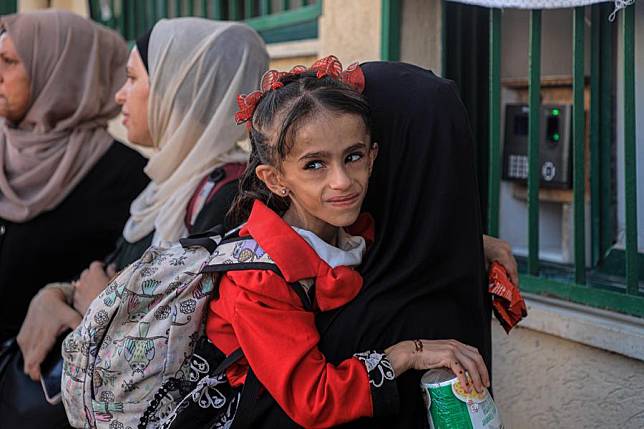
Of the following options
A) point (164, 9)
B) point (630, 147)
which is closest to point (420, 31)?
point (630, 147)

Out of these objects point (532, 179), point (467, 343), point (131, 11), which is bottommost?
point (467, 343)

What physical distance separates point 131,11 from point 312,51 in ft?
7.69

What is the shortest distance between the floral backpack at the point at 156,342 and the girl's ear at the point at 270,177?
12cm

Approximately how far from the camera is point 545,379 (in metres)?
2.82

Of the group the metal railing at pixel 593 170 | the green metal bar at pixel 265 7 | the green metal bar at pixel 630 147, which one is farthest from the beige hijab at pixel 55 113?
the green metal bar at pixel 630 147

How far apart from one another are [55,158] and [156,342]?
1.78m

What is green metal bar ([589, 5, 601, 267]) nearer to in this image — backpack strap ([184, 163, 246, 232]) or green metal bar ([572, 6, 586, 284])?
green metal bar ([572, 6, 586, 284])

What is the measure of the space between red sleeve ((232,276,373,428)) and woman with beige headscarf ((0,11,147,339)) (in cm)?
180

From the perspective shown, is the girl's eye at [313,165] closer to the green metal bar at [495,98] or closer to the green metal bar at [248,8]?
the green metal bar at [495,98]

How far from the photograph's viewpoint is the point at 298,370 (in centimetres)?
154

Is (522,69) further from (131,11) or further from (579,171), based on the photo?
(131,11)

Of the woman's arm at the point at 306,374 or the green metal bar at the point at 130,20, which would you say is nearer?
the woman's arm at the point at 306,374

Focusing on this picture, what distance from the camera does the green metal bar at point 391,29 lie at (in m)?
3.33

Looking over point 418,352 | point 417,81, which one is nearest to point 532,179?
point 417,81
